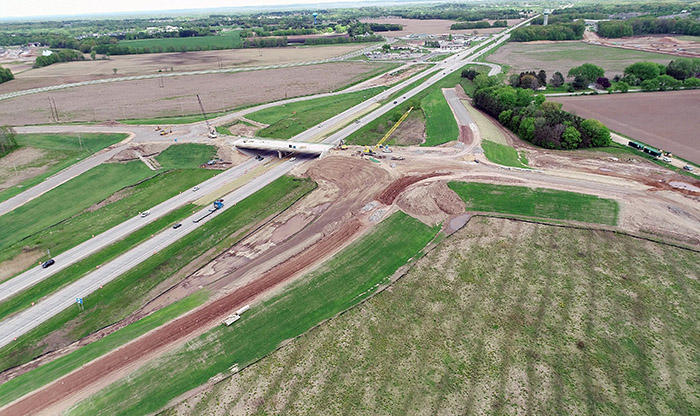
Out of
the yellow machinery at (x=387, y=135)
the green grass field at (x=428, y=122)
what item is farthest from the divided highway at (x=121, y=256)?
the yellow machinery at (x=387, y=135)

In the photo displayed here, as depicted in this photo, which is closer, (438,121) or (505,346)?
(505,346)

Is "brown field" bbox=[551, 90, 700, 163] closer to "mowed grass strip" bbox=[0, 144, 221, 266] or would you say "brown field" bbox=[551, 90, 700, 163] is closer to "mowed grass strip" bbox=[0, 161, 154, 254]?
"mowed grass strip" bbox=[0, 144, 221, 266]

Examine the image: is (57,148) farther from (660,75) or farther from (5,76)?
(660,75)

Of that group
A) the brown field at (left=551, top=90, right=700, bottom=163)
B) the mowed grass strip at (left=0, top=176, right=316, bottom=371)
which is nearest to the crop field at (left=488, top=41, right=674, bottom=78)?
the brown field at (left=551, top=90, right=700, bottom=163)

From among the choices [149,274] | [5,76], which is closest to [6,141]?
[149,274]

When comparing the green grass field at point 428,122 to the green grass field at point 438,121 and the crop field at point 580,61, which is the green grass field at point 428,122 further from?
the crop field at point 580,61

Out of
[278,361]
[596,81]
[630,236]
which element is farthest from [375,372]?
[596,81]

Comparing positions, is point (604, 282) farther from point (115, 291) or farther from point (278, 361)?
point (115, 291)
